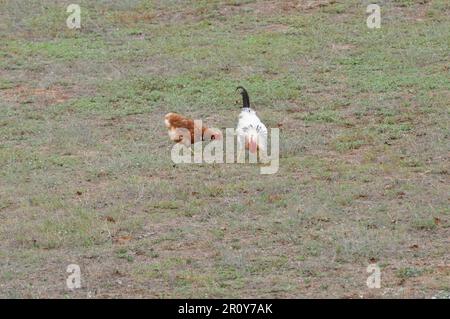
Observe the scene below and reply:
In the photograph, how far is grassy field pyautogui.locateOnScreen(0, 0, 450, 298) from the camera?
26.0 feet

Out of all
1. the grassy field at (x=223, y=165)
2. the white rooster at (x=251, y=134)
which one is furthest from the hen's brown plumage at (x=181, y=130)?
the white rooster at (x=251, y=134)

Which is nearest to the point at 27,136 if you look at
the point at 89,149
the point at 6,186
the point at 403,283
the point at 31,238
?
the point at 89,149

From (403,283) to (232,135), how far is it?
4.38 metres

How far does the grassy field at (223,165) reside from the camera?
7.92 m

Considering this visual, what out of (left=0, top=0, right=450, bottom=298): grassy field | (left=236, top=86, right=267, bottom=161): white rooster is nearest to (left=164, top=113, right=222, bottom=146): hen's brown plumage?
(left=0, top=0, right=450, bottom=298): grassy field

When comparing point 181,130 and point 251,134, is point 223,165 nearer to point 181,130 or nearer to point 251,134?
point 251,134

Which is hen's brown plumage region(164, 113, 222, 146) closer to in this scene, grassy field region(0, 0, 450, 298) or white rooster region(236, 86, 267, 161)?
grassy field region(0, 0, 450, 298)

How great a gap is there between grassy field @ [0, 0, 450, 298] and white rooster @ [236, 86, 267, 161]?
0.93 ft

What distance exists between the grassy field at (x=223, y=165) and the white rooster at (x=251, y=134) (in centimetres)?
28

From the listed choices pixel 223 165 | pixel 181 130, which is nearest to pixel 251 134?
pixel 223 165

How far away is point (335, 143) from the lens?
11.3 m

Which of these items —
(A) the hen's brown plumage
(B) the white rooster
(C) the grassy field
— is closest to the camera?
(C) the grassy field

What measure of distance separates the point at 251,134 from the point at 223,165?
1.64 ft

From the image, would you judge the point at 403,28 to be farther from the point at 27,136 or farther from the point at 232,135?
the point at 27,136
